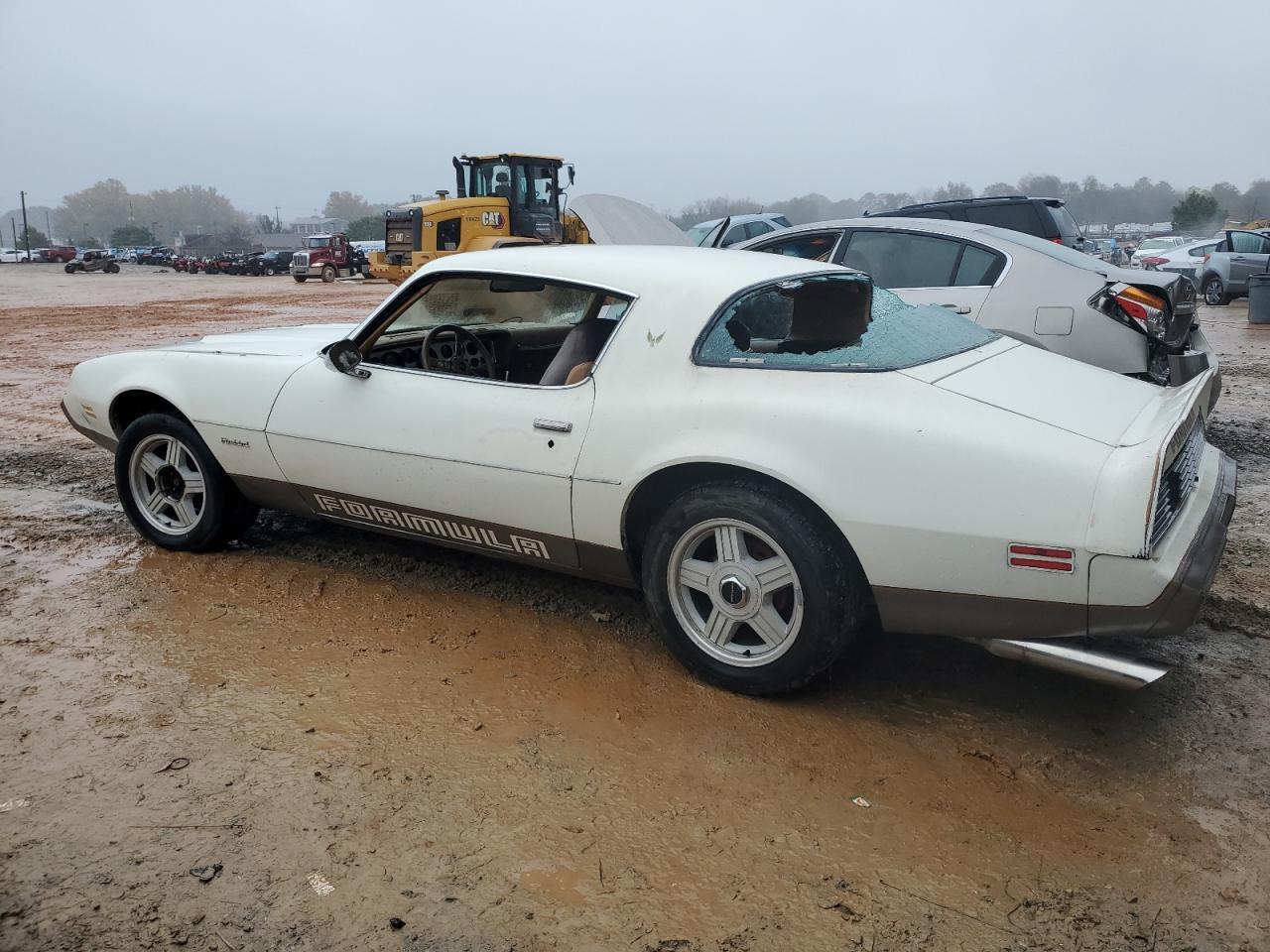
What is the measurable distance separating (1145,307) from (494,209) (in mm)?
15856

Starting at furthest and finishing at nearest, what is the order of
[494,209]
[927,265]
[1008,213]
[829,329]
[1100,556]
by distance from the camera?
1. [494,209]
2. [1008,213]
3. [927,265]
4. [829,329]
5. [1100,556]

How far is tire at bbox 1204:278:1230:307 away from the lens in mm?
19188

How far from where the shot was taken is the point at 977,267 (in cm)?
633

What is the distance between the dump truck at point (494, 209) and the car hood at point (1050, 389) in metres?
16.6

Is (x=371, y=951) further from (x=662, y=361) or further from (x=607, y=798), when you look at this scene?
(x=662, y=361)

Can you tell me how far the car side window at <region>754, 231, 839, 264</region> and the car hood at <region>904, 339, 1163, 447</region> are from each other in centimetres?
342

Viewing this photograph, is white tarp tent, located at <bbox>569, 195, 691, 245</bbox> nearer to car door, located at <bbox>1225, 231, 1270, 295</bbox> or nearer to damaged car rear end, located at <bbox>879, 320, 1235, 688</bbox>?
damaged car rear end, located at <bbox>879, 320, 1235, 688</bbox>

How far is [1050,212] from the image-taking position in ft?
40.3

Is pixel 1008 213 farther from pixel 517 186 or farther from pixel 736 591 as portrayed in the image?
pixel 517 186

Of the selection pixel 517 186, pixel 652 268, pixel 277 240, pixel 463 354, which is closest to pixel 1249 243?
pixel 517 186

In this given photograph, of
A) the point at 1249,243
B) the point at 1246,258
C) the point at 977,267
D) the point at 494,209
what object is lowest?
the point at 977,267

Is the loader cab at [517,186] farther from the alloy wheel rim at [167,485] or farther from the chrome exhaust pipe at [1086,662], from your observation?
the chrome exhaust pipe at [1086,662]

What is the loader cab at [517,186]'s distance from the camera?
20266 mm

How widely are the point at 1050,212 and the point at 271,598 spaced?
36.3 ft
